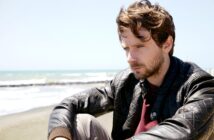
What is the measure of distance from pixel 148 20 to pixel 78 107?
872mm

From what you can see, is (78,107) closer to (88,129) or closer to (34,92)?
(88,129)

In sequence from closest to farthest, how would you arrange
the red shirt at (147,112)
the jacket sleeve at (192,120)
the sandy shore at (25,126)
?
the jacket sleeve at (192,120) < the red shirt at (147,112) < the sandy shore at (25,126)

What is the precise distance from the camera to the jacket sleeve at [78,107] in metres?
2.50

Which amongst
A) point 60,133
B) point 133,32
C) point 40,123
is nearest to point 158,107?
point 133,32

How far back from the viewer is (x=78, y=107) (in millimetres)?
2801

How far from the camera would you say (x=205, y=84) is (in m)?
2.22

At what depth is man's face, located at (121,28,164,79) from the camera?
7.89ft

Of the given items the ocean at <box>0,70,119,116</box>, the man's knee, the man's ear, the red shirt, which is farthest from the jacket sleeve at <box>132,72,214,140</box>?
the ocean at <box>0,70,119,116</box>

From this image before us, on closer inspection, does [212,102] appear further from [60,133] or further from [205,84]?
[60,133]

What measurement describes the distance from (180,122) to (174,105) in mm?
361

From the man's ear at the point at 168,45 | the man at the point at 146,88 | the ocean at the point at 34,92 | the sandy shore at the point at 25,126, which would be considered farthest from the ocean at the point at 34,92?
the man's ear at the point at 168,45

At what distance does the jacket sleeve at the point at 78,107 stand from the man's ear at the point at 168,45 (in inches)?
23.6

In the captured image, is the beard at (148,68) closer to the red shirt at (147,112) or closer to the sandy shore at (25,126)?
the red shirt at (147,112)

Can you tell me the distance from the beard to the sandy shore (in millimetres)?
3724
